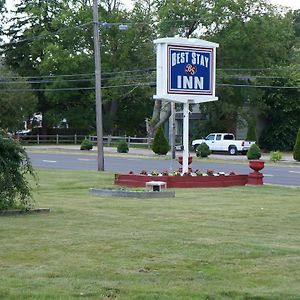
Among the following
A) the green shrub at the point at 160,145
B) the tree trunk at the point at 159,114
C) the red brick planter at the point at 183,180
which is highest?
the tree trunk at the point at 159,114

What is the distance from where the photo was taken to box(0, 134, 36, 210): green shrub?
1296cm

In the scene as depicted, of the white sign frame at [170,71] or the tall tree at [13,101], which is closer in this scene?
the white sign frame at [170,71]

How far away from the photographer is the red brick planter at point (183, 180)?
22391 mm

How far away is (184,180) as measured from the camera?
2267 cm

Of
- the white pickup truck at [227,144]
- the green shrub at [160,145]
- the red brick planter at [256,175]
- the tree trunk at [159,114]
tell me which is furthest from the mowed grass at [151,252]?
the tree trunk at [159,114]

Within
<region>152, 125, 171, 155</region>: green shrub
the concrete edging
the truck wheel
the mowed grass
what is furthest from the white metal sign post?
the truck wheel

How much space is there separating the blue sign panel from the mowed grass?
8.81 m

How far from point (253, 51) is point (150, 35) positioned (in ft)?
36.1

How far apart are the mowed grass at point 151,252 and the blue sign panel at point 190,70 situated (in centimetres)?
881

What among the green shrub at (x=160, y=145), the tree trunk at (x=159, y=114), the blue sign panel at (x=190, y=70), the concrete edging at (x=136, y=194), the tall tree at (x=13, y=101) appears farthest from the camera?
the tall tree at (x=13, y=101)

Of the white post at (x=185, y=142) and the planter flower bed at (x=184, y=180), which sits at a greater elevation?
the white post at (x=185, y=142)

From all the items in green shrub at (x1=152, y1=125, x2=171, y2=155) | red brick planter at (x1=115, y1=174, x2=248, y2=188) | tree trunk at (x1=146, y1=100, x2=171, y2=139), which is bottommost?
red brick planter at (x1=115, y1=174, x2=248, y2=188)

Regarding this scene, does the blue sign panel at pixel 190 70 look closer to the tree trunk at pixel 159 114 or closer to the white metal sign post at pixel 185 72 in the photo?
the white metal sign post at pixel 185 72

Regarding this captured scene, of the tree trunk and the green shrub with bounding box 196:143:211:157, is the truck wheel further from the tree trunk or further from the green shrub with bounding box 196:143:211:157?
the tree trunk
